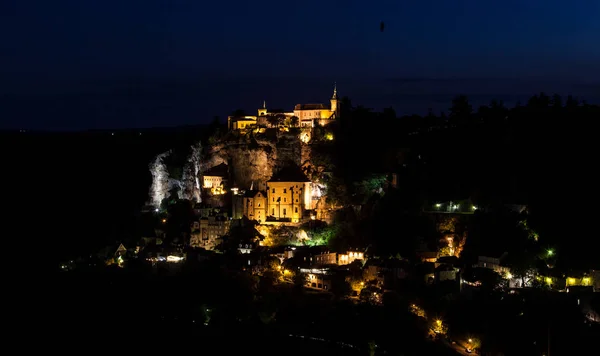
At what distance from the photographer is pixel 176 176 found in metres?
51.1

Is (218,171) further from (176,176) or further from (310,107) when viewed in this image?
(310,107)

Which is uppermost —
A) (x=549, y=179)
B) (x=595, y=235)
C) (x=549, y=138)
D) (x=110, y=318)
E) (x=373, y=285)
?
(x=549, y=138)

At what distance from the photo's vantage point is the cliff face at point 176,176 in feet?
160

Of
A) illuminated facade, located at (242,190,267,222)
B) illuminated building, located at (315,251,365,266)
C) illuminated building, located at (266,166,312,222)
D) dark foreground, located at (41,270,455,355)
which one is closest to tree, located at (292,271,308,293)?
dark foreground, located at (41,270,455,355)

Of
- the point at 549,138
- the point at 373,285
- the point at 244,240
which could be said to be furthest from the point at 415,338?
the point at 549,138

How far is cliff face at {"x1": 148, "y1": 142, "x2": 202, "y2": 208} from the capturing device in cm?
4872

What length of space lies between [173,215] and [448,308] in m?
21.5

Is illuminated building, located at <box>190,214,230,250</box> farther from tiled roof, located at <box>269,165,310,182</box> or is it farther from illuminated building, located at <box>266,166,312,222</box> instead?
tiled roof, located at <box>269,165,310,182</box>

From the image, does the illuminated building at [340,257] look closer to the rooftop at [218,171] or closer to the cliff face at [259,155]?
the cliff face at [259,155]

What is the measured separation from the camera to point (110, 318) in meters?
38.0

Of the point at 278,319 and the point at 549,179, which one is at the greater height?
the point at 549,179

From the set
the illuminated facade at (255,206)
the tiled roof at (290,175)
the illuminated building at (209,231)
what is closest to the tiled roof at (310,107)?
the tiled roof at (290,175)

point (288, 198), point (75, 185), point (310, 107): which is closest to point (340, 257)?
point (288, 198)

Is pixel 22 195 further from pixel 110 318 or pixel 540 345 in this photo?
pixel 540 345
